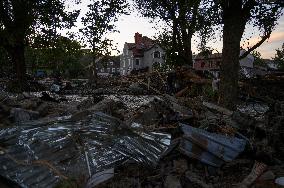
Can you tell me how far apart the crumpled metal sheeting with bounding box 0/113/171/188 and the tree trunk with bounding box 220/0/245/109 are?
5.66 m

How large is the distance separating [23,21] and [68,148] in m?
18.2

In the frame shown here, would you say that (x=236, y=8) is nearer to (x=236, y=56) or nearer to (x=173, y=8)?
(x=236, y=56)

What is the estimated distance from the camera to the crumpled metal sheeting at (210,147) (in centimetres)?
546

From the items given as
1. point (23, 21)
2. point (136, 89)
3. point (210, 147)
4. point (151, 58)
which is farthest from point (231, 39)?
point (151, 58)

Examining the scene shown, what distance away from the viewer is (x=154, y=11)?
85.2ft

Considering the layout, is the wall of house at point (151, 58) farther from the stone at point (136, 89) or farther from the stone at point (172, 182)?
the stone at point (172, 182)

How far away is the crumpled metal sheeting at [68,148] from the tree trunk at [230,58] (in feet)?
18.6

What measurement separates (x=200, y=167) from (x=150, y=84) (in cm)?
1476

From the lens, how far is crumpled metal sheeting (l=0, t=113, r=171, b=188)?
4609 millimetres

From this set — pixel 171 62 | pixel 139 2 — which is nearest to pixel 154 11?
pixel 139 2

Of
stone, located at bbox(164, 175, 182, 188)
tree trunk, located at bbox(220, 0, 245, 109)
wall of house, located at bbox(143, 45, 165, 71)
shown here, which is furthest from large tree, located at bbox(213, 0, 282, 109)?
wall of house, located at bbox(143, 45, 165, 71)

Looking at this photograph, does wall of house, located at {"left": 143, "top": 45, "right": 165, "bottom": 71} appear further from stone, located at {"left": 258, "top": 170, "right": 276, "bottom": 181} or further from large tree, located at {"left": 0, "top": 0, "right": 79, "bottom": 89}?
stone, located at {"left": 258, "top": 170, "right": 276, "bottom": 181}

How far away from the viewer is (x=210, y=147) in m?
5.48

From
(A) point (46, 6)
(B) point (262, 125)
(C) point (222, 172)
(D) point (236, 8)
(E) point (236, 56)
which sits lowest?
(C) point (222, 172)
